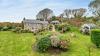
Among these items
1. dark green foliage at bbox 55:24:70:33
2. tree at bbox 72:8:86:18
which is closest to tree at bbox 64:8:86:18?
tree at bbox 72:8:86:18

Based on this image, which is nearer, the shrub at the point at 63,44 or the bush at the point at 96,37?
the shrub at the point at 63,44

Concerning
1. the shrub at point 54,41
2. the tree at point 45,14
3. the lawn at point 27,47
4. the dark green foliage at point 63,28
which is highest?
the tree at point 45,14

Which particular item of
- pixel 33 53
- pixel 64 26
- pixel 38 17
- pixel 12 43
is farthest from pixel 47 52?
pixel 38 17

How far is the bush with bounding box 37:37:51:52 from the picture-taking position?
28.1 m

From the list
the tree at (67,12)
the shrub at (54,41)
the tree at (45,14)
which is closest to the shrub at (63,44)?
the shrub at (54,41)

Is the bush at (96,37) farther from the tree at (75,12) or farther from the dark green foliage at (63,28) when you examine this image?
the tree at (75,12)

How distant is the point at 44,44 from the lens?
91.8ft

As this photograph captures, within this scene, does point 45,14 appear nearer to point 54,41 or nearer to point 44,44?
point 54,41

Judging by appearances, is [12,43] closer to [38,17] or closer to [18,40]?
[18,40]

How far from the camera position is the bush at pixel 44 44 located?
28.1 meters

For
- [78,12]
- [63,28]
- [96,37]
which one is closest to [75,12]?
[78,12]

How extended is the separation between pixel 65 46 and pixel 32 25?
2000 centimetres

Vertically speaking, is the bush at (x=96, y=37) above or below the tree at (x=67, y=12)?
below

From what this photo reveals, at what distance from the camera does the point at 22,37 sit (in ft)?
117
